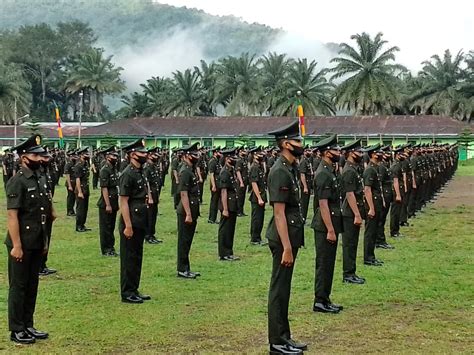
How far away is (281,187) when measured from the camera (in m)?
6.09

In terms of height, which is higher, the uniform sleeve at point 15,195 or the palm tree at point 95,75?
the palm tree at point 95,75

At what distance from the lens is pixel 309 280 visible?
9.30 metres

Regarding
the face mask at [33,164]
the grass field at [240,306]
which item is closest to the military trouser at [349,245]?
the grass field at [240,306]

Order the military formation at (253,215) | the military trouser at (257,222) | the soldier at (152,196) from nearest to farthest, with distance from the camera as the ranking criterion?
the military formation at (253,215)
the military trouser at (257,222)
the soldier at (152,196)

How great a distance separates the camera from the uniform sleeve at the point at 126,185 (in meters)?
8.23

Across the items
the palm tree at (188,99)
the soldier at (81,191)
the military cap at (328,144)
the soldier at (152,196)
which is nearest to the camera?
the military cap at (328,144)

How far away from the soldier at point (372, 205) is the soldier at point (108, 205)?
14.2 feet

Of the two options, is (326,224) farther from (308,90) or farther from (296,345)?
(308,90)

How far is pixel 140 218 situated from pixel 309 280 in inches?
104

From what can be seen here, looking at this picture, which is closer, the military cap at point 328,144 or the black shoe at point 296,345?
the black shoe at point 296,345

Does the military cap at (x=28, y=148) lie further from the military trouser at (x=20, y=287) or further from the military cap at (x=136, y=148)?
the military cap at (x=136, y=148)

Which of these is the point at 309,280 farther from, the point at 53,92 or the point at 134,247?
the point at 53,92

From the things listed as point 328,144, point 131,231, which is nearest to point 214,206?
point 131,231

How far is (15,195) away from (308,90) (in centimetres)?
5146
